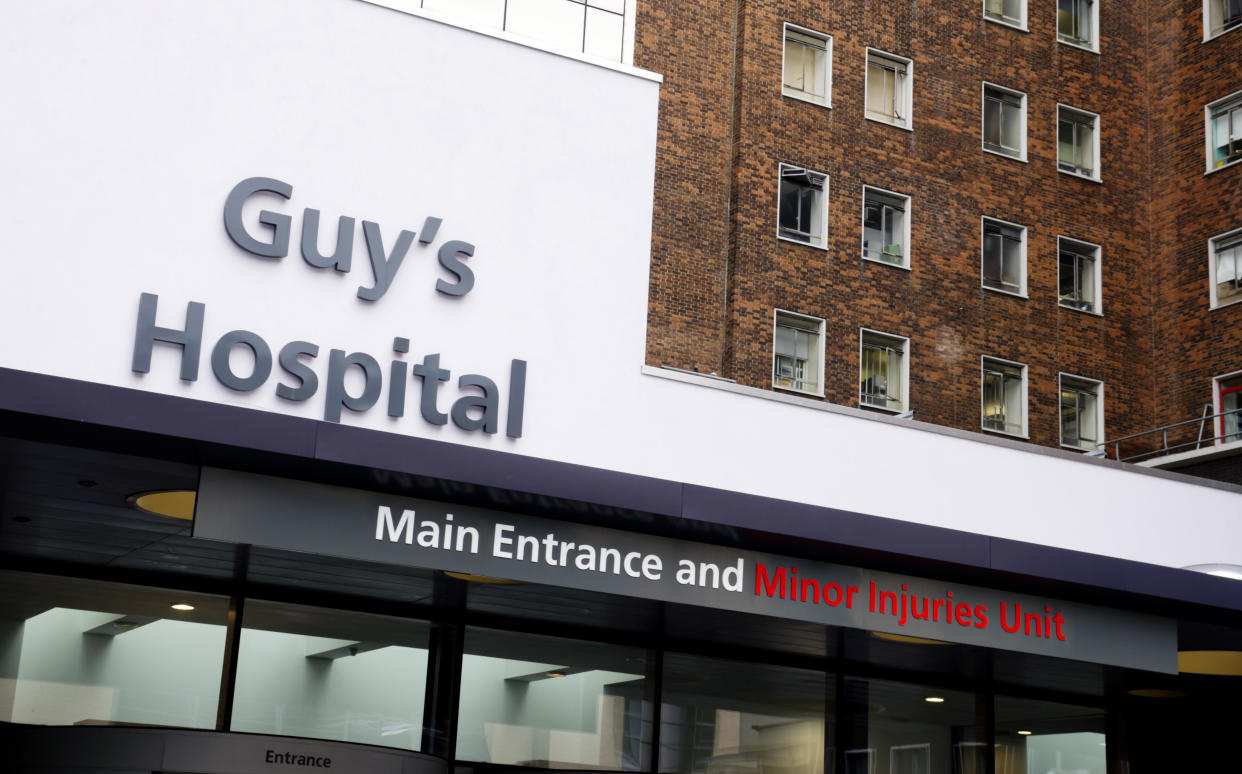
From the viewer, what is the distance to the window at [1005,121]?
35.7m

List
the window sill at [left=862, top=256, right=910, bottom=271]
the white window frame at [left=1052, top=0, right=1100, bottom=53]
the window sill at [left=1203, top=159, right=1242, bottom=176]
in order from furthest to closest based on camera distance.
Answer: the white window frame at [left=1052, top=0, right=1100, bottom=53], the window sill at [left=1203, top=159, right=1242, bottom=176], the window sill at [left=862, top=256, right=910, bottom=271]

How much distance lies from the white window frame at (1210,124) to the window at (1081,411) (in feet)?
18.6

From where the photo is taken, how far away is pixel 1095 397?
35594 mm

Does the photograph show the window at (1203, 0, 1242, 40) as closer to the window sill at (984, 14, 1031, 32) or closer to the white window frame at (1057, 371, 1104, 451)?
the window sill at (984, 14, 1031, 32)

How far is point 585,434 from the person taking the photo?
11.5 metres

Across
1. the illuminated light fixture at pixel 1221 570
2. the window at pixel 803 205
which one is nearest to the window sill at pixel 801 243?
the window at pixel 803 205

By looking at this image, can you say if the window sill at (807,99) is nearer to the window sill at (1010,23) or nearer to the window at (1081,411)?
the window sill at (1010,23)

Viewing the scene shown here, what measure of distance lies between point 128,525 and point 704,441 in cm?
437

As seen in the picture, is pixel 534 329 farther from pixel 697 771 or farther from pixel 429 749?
pixel 697 771

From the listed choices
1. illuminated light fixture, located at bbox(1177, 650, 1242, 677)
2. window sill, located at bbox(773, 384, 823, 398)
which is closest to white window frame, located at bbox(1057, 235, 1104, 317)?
window sill, located at bbox(773, 384, 823, 398)

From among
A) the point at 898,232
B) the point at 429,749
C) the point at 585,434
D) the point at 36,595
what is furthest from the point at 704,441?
the point at 898,232

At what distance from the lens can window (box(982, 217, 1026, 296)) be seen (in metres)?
34.9

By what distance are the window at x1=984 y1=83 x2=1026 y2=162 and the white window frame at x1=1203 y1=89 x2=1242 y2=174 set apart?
4.15m

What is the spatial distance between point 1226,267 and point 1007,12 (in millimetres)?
8090
